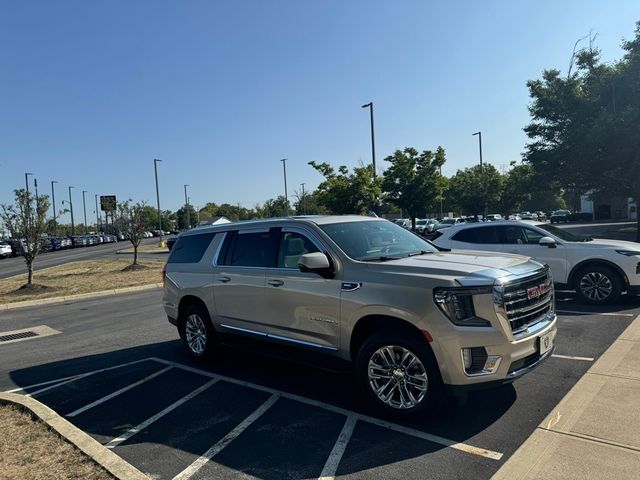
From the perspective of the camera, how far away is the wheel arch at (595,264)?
8.77 m

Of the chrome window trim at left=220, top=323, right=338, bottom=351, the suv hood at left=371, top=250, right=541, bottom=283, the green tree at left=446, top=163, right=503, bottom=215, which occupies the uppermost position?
the green tree at left=446, top=163, right=503, bottom=215

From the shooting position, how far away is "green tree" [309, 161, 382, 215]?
79.3 feet

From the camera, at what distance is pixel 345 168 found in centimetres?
2550

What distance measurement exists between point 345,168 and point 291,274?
20.7m

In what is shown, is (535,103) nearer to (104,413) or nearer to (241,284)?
(241,284)

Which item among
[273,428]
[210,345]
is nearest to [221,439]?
[273,428]

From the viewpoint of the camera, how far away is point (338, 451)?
391cm

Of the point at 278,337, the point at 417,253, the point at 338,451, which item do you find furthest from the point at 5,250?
the point at 338,451

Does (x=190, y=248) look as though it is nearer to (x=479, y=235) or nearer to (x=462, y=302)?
(x=462, y=302)

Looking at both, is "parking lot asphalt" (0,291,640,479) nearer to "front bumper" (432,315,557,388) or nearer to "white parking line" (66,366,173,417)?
"white parking line" (66,366,173,417)

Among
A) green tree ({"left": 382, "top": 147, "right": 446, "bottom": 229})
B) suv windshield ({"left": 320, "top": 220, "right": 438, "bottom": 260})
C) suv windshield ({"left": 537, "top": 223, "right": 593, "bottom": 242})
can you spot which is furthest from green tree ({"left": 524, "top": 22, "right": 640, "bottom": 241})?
suv windshield ({"left": 320, "top": 220, "right": 438, "bottom": 260})

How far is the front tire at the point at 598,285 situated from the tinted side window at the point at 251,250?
6.47 metres

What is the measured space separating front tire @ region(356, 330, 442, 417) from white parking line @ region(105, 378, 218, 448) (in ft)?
6.57

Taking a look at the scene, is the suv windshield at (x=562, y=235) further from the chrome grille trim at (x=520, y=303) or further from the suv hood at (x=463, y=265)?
the chrome grille trim at (x=520, y=303)
